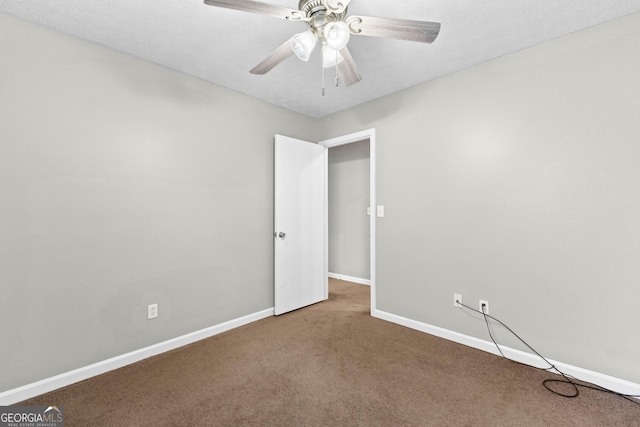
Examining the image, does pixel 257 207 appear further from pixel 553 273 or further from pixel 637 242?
pixel 637 242

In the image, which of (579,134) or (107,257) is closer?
(579,134)

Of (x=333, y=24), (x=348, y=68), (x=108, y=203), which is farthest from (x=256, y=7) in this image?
(x=108, y=203)

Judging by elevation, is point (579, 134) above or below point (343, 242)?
above

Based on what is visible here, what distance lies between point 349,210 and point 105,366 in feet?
11.8

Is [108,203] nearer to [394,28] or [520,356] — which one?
[394,28]

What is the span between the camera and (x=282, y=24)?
72.9 inches

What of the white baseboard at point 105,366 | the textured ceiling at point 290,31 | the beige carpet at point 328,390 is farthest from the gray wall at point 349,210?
the white baseboard at point 105,366

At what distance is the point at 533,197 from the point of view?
2152mm

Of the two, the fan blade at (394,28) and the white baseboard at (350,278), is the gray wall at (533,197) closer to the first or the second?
the fan blade at (394,28)

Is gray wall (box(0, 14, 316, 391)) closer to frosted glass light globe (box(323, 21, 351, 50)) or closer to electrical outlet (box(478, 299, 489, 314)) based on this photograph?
frosted glass light globe (box(323, 21, 351, 50))

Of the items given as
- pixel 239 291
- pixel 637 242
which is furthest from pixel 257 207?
pixel 637 242

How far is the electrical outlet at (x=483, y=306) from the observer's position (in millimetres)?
2363

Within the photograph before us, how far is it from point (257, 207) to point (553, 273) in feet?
9.01

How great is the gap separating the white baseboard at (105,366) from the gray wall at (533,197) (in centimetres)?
189
